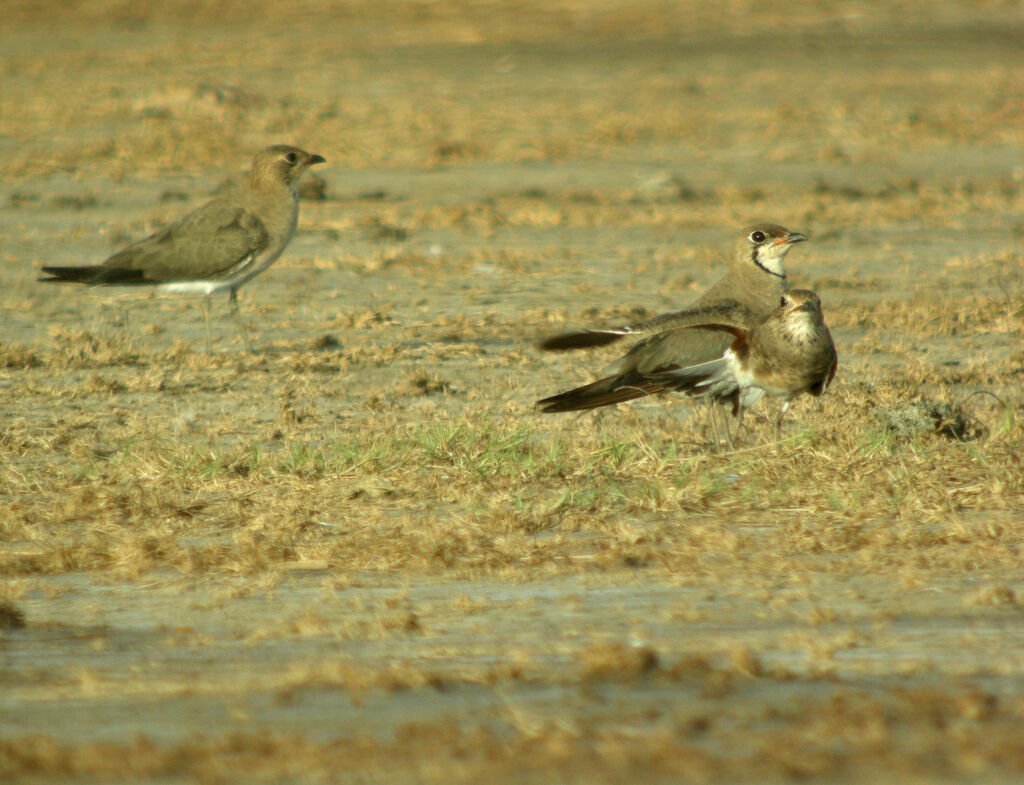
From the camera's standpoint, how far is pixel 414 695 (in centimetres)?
314

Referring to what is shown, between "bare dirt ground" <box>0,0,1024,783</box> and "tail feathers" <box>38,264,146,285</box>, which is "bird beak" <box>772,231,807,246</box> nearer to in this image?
"bare dirt ground" <box>0,0,1024,783</box>

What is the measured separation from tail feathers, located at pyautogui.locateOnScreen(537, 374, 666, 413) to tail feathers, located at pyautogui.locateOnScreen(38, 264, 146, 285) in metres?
3.15

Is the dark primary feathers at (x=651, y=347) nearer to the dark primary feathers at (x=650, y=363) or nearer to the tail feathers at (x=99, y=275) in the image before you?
the dark primary feathers at (x=650, y=363)

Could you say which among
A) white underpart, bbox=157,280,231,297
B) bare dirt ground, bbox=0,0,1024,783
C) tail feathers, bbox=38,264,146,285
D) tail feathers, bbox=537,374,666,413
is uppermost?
tail feathers, bbox=38,264,146,285

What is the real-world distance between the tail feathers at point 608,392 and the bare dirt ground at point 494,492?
17cm

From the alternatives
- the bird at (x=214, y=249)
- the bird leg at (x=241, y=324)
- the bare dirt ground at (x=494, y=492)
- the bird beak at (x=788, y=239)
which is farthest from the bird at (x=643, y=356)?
Result: the bird at (x=214, y=249)

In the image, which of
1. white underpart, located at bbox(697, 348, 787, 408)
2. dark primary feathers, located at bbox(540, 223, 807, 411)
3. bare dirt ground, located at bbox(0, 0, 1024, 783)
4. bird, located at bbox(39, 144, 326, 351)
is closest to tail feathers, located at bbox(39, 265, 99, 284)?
bird, located at bbox(39, 144, 326, 351)

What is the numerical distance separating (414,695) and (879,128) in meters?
14.2

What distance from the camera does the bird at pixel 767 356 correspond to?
5.21 metres

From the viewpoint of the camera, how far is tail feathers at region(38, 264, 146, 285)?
767cm

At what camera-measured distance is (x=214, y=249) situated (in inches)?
301

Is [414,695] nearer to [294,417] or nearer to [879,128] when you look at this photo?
[294,417]

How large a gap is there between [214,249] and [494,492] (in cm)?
325

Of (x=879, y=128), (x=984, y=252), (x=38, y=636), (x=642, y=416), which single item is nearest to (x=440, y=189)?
(x=984, y=252)
